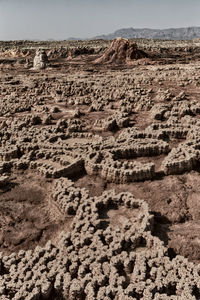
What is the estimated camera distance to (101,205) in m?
7.87

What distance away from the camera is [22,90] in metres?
22.9

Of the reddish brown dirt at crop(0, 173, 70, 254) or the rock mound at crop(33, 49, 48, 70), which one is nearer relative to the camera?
the reddish brown dirt at crop(0, 173, 70, 254)

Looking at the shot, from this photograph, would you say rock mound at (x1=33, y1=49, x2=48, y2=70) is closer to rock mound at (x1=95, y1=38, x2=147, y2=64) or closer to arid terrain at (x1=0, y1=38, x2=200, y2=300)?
rock mound at (x1=95, y1=38, x2=147, y2=64)

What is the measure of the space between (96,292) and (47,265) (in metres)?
1.30

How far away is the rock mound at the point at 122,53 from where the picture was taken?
41438 millimetres

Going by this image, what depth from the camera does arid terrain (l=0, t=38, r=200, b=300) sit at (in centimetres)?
554

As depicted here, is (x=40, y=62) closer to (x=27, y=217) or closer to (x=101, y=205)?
(x=27, y=217)

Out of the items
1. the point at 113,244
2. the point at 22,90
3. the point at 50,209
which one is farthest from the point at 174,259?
the point at 22,90

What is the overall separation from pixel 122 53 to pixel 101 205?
126 ft

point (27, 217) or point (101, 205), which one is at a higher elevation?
point (101, 205)

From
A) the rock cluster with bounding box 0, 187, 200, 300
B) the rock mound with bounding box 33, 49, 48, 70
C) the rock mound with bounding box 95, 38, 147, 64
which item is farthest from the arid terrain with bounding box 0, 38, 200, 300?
the rock mound with bounding box 95, 38, 147, 64

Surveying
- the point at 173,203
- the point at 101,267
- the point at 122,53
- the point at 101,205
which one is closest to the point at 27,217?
the point at 101,205

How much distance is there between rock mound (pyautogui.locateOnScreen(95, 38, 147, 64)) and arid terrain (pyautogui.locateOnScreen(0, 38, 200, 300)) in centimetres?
2731

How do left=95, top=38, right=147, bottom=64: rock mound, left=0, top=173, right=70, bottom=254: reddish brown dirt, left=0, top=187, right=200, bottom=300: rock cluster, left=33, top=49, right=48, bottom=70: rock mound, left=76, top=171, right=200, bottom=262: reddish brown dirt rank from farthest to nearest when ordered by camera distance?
left=95, top=38, right=147, bottom=64: rock mound → left=33, top=49, right=48, bottom=70: rock mound → left=0, top=173, right=70, bottom=254: reddish brown dirt → left=76, top=171, right=200, bottom=262: reddish brown dirt → left=0, top=187, right=200, bottom=300: rock cluster
